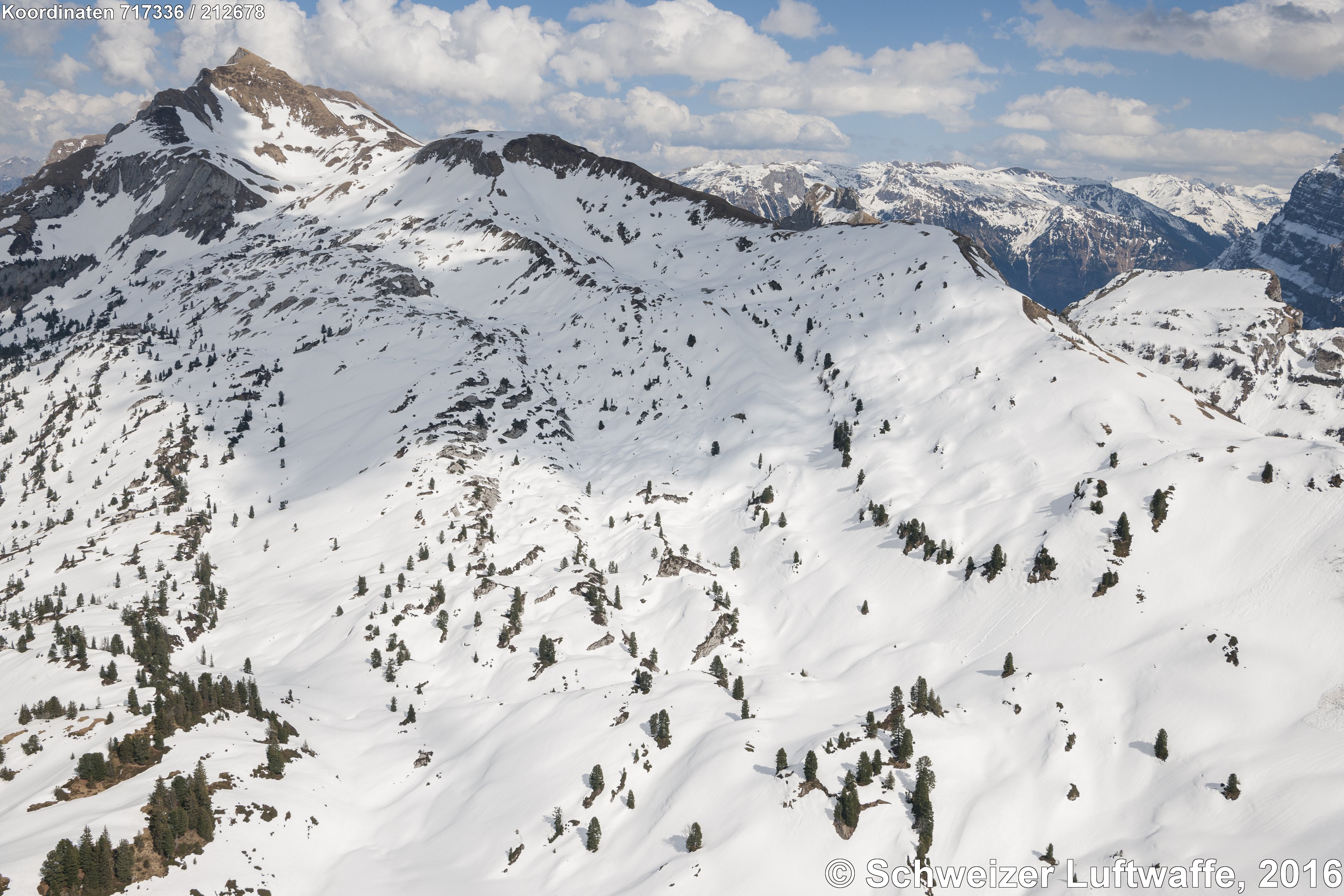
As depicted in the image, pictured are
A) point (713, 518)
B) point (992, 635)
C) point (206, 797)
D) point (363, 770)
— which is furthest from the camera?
point (713, 518)

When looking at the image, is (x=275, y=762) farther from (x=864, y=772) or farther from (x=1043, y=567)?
(x=1043, y=567)

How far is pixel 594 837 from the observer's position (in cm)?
5266

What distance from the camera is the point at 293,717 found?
226 ft

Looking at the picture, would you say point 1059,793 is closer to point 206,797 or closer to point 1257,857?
point 1257,857

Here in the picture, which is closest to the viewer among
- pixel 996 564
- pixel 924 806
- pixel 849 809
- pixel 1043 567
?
pixel 849 809

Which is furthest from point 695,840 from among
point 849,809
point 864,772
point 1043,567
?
point 1043,567

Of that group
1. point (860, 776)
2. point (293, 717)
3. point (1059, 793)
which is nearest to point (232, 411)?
point (293, 717)

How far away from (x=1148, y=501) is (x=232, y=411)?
177 metres

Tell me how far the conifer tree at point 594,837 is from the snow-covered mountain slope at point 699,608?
1006 mm

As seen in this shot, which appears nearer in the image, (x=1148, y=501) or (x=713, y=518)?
(x=1148, y=501)

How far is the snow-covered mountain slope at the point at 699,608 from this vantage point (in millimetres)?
51281

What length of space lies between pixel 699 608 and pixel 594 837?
3461 cm

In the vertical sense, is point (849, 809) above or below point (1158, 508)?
below

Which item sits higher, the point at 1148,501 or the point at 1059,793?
the point at 1148,501
